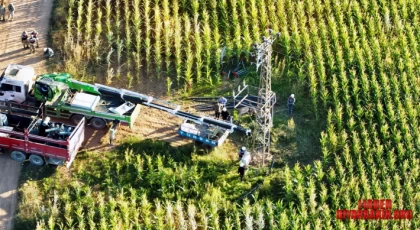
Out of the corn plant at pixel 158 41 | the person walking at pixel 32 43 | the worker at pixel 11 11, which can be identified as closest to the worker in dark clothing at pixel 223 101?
the corn plant at pixel 158 41

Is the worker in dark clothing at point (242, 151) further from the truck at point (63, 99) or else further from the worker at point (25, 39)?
the worker at point (25, 39)

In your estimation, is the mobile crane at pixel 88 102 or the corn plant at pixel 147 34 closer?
the mobile crane at pixel 88 102

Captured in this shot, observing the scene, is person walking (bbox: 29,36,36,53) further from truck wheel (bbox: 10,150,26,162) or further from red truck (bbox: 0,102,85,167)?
truck wheel (bbox: 10,150,26,162)

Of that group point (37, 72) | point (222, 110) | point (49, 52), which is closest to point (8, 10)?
point (49, 52)

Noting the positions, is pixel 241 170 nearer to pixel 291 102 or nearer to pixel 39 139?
pixel 291 102

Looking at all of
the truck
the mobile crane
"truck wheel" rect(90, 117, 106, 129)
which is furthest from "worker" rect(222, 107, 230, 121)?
"truck wheel" rect(90, 117, 106, 129)

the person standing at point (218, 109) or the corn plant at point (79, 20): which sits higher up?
the corn plant at point (79, 20)

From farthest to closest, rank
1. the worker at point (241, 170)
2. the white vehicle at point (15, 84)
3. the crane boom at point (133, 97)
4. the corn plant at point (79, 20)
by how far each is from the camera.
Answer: the corn plant at point (79, 20), the white vehicle at point (15, 84), the crane boom at point (133, 97), the worker at point (241, 170)
